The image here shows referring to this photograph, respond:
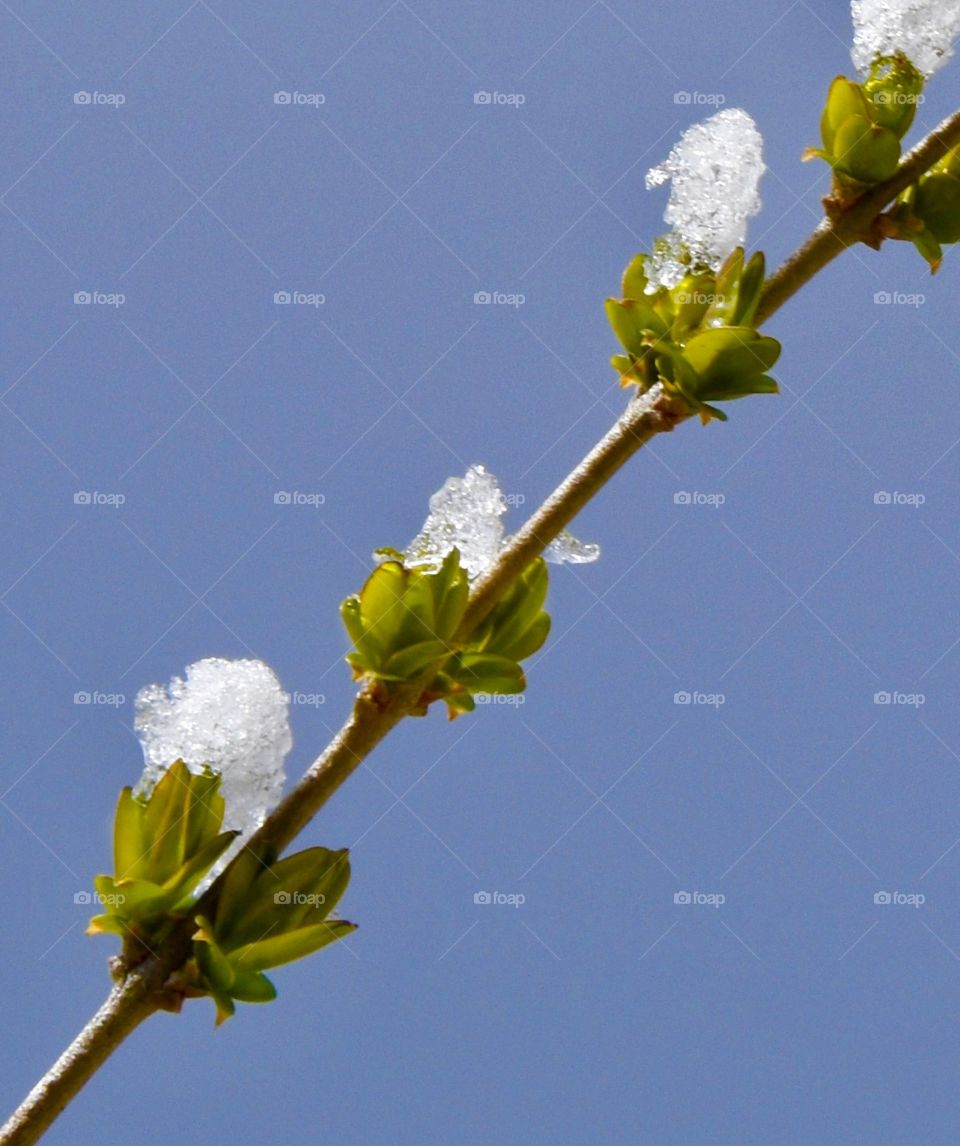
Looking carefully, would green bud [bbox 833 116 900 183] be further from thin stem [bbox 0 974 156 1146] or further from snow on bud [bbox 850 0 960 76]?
thin stem [bbox 0 974 156 1146]

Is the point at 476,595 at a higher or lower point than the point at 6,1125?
higher

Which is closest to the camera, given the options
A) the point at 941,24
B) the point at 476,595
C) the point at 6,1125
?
the point at 6,1125

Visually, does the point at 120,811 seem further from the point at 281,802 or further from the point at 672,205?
the point at 672,205

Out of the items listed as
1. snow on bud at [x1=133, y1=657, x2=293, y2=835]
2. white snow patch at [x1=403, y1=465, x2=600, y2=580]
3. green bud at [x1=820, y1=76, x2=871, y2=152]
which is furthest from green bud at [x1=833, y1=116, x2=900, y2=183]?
snow on bud at [x1=133, y1=657, x2=293, y2=835]

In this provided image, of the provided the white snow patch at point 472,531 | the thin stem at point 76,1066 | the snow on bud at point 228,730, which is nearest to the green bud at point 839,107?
the white snow patch at point 472,531

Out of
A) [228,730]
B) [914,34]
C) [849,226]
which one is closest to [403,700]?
[228,730]

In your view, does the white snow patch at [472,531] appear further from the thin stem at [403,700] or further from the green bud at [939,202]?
the green bud at [939,202]

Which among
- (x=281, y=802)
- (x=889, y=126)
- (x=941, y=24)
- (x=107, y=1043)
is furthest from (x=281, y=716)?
(x=941, y=24)

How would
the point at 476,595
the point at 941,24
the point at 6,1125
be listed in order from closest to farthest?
the point at 6,1125
the point at 476,595
the point at 941,24
